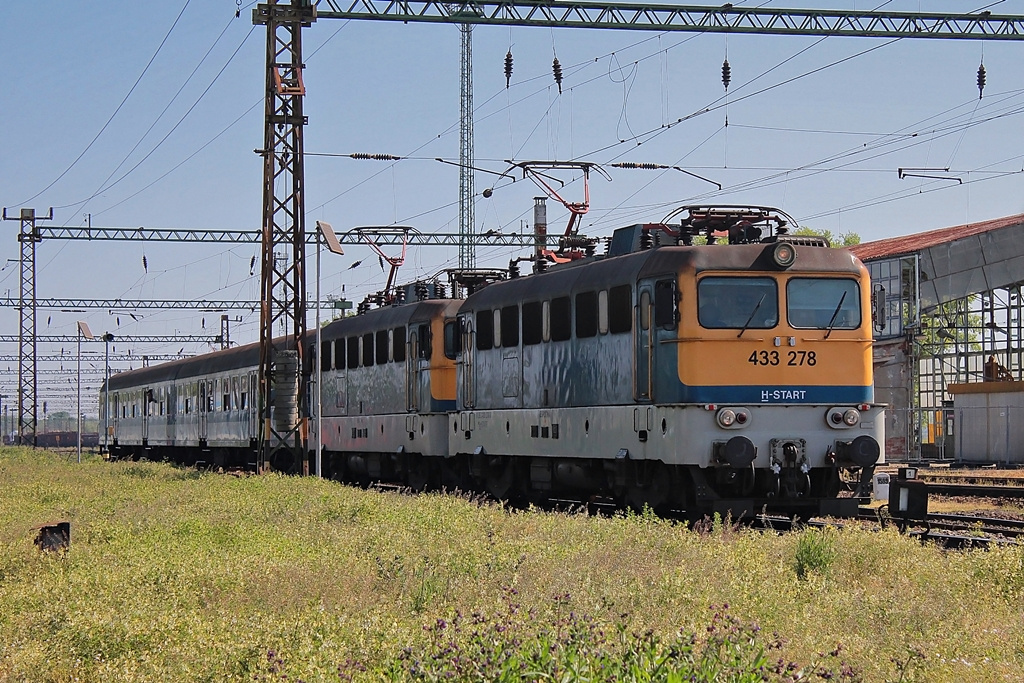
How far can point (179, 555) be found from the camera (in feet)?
41.6

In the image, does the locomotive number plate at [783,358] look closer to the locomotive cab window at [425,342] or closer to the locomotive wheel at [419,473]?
the locomotive cab window at [425,342]

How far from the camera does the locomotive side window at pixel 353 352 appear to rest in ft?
100

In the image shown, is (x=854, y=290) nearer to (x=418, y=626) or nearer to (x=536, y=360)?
(x=536, y=360)

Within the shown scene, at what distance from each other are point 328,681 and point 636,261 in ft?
37.4

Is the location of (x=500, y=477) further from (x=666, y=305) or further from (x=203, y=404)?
(x=203, y=404)

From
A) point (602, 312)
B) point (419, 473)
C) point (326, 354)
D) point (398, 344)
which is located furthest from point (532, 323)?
point (326, 354)

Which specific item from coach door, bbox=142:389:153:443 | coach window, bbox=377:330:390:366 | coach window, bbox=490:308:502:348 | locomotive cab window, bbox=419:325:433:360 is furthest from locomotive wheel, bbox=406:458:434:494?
coach door, bbox=142:389:153:443

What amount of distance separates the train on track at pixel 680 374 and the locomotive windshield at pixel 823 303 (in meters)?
0.02

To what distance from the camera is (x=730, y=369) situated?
16.5 m

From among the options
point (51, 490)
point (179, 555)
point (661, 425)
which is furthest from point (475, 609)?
point (51, 490)

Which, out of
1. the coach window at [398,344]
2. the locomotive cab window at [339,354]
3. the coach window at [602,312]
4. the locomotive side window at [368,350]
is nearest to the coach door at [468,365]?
the coach window at [398,344]

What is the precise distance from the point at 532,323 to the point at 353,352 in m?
10.8

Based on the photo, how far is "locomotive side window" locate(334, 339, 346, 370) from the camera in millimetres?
31672

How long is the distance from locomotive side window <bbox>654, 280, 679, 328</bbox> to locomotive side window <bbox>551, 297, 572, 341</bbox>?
2.88 m
